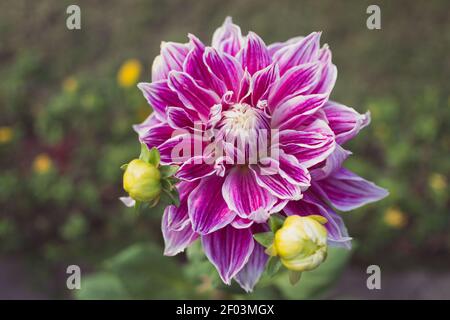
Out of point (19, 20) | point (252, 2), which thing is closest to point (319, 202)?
point (252, 2)

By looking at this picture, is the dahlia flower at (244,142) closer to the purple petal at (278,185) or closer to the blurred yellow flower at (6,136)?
the purple petal at (278,185)

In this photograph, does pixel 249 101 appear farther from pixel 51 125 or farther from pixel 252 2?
pixel 252 2

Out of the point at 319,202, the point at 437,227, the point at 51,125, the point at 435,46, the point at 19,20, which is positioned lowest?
the point at 319,202

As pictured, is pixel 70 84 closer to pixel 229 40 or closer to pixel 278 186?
pixel 229 40

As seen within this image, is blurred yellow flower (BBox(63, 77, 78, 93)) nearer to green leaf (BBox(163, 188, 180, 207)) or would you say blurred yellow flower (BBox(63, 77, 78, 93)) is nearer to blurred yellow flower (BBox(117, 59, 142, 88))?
blurred yellow flower (BBox(117, 59, 142, 88))

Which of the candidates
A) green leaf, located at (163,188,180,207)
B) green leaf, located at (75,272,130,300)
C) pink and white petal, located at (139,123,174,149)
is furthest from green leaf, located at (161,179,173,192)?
green leaf, located at (75,272,130,300)

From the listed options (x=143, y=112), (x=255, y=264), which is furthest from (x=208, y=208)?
(x=143, y=112)

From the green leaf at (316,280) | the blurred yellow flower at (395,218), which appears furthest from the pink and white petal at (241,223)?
the blurred yellow flower at (395,218)
